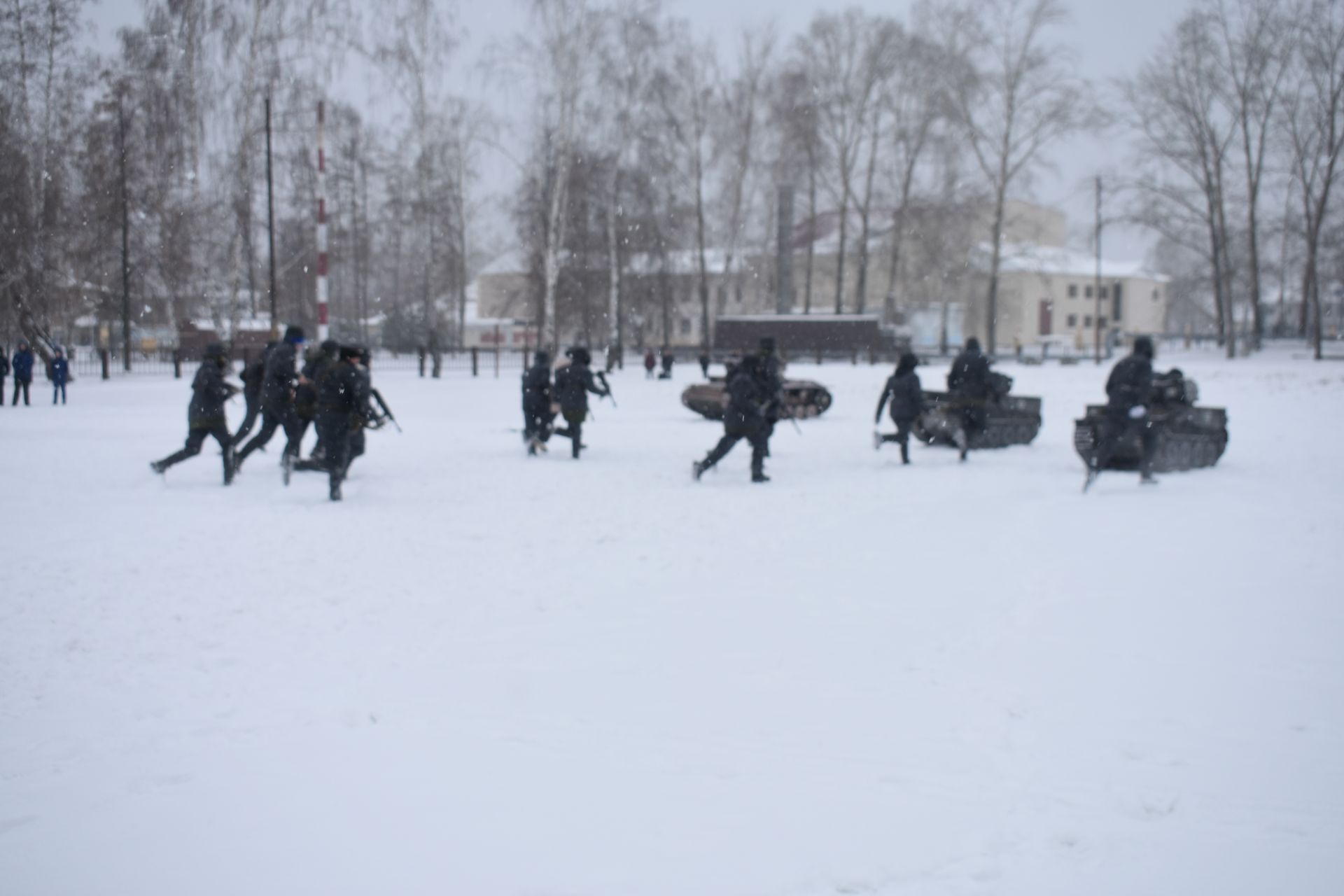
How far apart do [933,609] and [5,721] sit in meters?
4.54

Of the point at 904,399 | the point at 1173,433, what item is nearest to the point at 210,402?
the point at 904,399

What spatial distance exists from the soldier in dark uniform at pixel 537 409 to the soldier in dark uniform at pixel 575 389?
274mm

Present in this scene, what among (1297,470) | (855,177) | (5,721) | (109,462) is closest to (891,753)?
(5,721)

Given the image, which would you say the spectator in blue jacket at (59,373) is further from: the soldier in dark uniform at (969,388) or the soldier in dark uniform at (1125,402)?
the soldier in dark uniform at (1125,402)

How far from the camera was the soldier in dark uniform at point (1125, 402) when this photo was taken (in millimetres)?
11094

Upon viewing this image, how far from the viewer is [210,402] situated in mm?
11062

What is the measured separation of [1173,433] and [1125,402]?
195 cm

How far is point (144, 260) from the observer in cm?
3516

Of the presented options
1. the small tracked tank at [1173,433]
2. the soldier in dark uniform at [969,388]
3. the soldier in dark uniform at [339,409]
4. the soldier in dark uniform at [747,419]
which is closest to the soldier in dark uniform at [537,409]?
the soldier in dark uniform at [747,419]

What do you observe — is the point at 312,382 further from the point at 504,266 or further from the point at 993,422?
the point at 504,266

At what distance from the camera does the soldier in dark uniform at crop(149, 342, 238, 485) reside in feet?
36.2

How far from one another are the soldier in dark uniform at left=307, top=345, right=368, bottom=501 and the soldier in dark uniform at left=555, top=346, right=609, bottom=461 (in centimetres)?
384

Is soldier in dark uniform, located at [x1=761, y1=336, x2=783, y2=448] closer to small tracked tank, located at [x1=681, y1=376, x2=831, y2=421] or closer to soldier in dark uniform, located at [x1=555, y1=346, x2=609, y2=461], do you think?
soldier in dark uniform, located at [x1=555, y1=346, x2=609, y2=461]

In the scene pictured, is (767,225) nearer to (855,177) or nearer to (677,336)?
(855,177)
